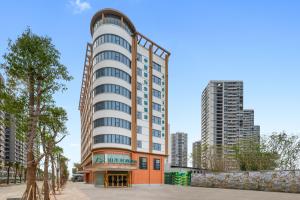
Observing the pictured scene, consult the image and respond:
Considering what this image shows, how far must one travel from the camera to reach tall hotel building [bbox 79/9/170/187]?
214 feet

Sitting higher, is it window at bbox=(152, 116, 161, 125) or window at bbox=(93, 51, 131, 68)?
window at bbox=(93, 51, 131, 68)

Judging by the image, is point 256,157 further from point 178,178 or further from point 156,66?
point 156,66

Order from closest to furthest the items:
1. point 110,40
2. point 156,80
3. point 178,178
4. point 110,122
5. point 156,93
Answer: point 110,122, point 110,40, point 156,93, point 156,80, point 178,178

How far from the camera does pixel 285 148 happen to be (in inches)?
3103

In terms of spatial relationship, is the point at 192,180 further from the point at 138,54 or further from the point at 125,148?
the point at 138,54

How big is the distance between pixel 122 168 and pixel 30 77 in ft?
151

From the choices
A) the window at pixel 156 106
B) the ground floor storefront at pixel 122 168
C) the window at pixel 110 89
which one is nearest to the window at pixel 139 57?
the window at pixel 110 89

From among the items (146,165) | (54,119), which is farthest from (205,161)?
(54,119)

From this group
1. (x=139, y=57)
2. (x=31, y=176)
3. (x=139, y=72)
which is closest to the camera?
(x=31, y=176)

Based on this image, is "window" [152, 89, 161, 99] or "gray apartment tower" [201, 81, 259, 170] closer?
"window" [152, 89, 161, 99]

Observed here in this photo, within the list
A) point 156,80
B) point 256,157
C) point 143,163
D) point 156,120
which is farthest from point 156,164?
point 256,157

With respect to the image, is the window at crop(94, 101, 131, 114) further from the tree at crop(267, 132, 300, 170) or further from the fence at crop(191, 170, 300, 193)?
the tree at crop(267, 132, 300, 170)

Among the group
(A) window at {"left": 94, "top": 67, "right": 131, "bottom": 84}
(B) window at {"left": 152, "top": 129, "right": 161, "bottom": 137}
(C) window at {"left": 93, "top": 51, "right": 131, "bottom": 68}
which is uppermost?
(C) window at {"left": 93, "top": 51, "right": 131, "bottom": 68}

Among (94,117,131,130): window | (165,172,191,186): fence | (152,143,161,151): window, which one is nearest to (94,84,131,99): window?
(94,117,131,130): window
